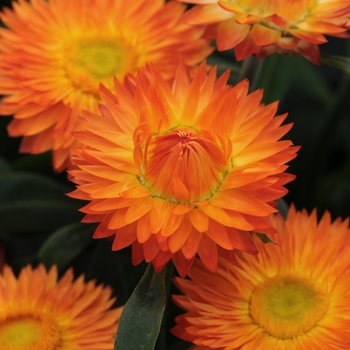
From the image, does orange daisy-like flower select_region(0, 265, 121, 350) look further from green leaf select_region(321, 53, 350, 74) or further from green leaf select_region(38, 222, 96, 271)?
green leaf select_region(321, 53, 350, 74)

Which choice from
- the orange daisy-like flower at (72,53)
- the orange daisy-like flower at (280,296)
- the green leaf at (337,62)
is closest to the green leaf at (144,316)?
the orange daisy-like flower at (280,296)

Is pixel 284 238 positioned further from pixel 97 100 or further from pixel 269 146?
pixel 97 100

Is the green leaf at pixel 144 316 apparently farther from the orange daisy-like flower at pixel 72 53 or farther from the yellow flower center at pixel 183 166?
the orange daisy-like flower at pixel 72 53

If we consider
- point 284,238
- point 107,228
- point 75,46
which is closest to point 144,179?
point 107,228

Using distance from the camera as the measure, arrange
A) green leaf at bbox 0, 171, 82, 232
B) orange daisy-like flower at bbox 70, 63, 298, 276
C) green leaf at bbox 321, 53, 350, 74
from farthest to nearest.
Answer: green leaf at bbox 0, 171, 82, 232, green leaf at bbox 321, 53, 350, 74, orange daisy-like flower at bbox 70, 63, 298, 276

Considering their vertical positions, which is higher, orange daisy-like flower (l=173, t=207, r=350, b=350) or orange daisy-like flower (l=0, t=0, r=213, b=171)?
orange daisy-like flower (l=0, t=0, r=213, b=171)

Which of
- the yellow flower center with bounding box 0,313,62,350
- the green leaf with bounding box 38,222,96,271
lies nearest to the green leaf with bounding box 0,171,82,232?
the green leaf with bounding box 38,222,96,271

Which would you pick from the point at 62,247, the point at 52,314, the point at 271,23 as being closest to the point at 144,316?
the point at 52,314

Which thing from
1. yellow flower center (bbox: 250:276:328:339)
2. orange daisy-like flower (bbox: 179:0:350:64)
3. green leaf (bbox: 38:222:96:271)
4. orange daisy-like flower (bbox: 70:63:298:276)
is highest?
orange daisy-like flower (bbox: 179:0:350:64)
